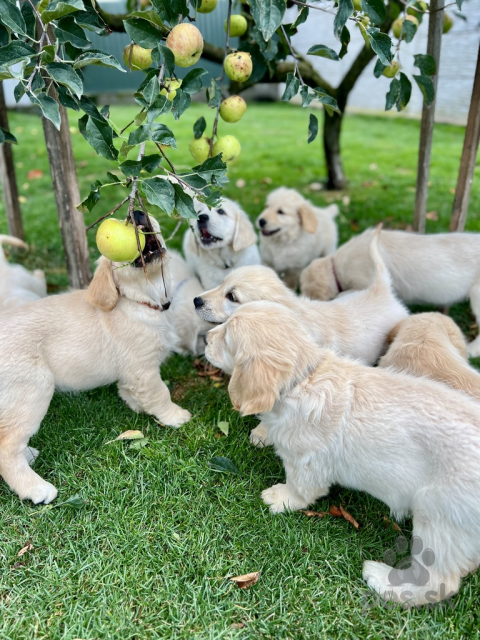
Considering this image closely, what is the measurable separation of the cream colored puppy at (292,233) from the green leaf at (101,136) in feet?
8.68

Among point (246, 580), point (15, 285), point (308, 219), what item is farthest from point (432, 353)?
point (15, 285)

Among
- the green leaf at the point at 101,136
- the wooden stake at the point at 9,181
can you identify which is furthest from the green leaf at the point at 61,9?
the wooden stake at the point at 9,181

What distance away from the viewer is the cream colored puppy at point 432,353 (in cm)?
242

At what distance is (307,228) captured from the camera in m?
4.31

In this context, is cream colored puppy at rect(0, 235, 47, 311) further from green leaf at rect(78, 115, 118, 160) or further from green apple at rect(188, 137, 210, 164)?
green leaf at rect(78, 115, 118, 160)

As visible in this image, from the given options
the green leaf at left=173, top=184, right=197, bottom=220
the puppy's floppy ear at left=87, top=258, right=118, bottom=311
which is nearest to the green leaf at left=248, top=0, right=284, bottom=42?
the green leaf at left=173, top=184, right=197, bottom=220

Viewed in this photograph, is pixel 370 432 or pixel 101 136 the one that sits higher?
pixel 101 136

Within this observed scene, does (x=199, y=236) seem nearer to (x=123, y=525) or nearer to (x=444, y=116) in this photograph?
(x=123, y=525)

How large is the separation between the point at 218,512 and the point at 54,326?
4.31ft

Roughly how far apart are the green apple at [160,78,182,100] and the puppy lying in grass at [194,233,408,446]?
1048mm

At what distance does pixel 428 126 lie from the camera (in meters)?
4.08

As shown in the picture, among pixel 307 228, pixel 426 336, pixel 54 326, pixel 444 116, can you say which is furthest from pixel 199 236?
pixel 444 116

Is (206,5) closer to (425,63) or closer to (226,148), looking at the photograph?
(226,148)

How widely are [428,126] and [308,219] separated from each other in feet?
4.02
